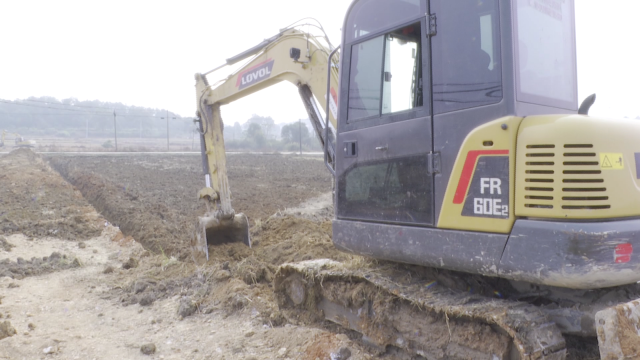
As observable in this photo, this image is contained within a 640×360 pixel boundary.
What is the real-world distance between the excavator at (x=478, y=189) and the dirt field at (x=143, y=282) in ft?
2.95

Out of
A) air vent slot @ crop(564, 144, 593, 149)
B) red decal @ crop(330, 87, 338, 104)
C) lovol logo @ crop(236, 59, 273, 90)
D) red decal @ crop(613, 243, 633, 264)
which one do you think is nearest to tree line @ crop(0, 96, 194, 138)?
lovol logo @ crop(236, 59, 273, 90)

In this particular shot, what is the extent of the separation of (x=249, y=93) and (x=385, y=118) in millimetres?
3879

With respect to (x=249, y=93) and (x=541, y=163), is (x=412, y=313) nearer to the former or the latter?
(x=541, y=163)

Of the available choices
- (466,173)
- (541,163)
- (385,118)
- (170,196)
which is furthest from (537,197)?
(170,196)

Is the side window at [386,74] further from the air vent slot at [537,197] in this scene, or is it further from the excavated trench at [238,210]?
the excavated trench at [238,210]

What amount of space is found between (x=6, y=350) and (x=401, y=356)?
147 inches

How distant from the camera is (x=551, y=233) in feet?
9.80

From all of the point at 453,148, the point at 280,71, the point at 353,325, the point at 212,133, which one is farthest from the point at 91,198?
the point at 453,148

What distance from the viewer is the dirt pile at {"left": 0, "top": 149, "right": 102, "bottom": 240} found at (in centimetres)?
1058

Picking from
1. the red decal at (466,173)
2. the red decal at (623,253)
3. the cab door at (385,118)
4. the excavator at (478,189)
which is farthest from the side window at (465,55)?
the red decal at (623,253)

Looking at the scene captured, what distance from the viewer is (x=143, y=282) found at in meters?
6.77

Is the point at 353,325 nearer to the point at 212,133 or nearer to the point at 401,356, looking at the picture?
the point at 401,356

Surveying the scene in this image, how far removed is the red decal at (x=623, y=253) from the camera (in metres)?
2.95

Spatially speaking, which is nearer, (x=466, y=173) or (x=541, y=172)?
(x=541, y=172)
